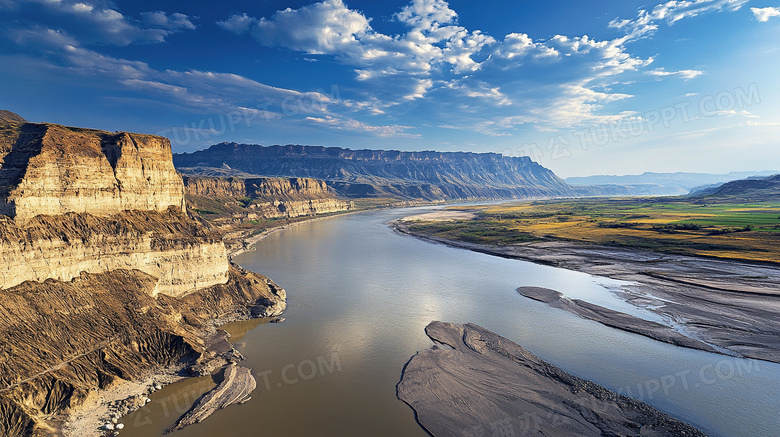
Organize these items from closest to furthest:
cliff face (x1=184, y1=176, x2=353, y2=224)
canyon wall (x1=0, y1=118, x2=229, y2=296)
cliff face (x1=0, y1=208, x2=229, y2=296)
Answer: cliff face (x1=0, y1=208, x2=229, y2=296) < canyon wall (x1=0, y1=118, x2=229, y2=296) < cliff face (x1=184, y1=176, x2=353, y2=224)

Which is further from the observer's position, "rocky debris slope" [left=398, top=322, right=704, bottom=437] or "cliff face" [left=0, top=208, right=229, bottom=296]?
"cliff face" [left=0, top=208, right=229, bottom=296]

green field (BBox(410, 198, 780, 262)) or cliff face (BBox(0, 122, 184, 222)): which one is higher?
cliff face (BBox(0, 122, 184, 222))

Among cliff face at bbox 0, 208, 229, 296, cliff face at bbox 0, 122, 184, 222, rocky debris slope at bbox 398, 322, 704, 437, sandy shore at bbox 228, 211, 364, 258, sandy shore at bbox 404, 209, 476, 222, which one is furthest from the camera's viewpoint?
sandy shore at bbox 404, 209, 476, 222

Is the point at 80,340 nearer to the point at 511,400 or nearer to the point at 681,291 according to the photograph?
the point at 511,400

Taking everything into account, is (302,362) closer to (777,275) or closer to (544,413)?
(544,413)

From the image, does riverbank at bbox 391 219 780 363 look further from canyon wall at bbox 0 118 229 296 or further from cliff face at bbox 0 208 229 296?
canyon wall at bbox 0 118 229 296

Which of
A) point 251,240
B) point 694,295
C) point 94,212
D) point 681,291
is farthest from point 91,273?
point 251,240

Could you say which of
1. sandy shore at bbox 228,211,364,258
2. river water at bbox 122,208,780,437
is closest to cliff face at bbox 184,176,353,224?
sandy shore at bbox 228,211,364,258
